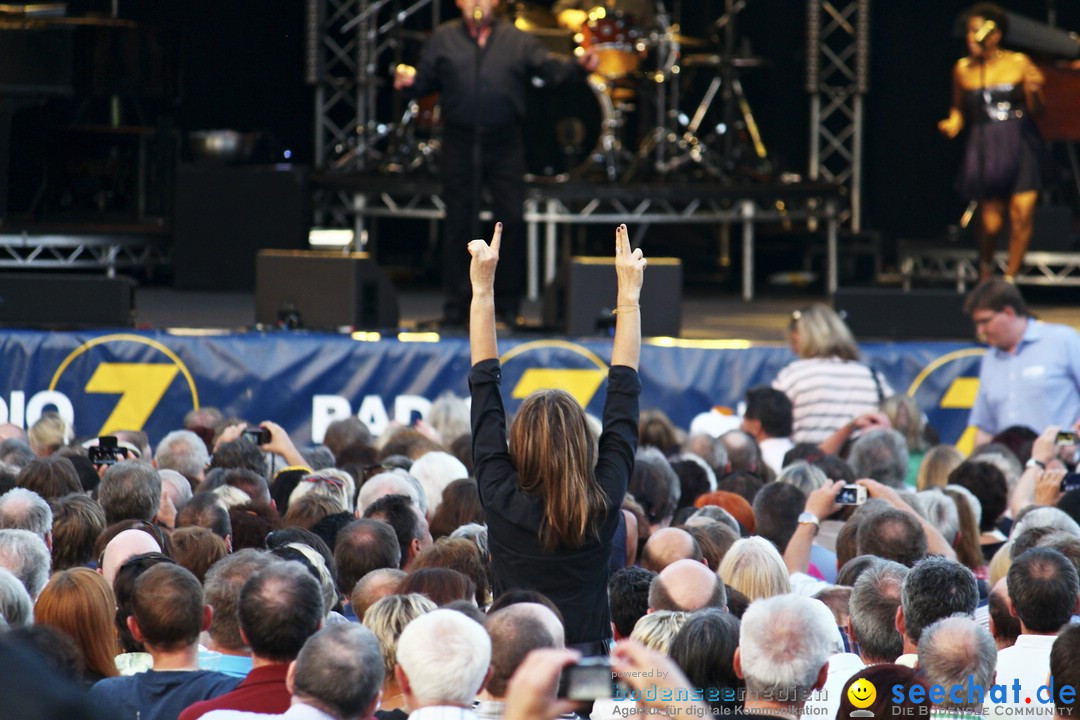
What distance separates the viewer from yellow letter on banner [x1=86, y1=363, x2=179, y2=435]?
8805 mm

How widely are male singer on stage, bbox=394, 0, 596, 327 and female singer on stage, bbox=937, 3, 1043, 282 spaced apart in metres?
2.90

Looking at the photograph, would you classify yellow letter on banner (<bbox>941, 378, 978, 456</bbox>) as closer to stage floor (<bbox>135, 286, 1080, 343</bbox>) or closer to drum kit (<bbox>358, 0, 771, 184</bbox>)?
stage floor (<bbox>135, 286, 1080, 343</bbox>)

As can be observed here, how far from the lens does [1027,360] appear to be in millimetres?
7859

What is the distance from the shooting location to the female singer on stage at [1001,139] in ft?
34.1

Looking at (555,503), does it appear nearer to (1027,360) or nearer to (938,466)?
(938,466)

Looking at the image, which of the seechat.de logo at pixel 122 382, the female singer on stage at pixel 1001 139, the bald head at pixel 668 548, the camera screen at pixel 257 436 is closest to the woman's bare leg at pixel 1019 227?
the female singer on stage at pixel 1001 139

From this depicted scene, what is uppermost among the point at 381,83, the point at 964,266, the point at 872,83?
the point at 872,83

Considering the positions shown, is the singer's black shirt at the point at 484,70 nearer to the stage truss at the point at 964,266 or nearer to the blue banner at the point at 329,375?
the blue banner at the point at 329,375

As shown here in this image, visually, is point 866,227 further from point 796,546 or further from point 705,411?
point 796,546

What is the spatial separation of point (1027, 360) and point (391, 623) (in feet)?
17.4

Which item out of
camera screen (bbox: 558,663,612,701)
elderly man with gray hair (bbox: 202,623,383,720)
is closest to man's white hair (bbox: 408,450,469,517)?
elderly man with gray hair (bbox: 202,623,383,720)

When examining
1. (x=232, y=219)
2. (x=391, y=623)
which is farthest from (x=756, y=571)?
(x=232, y=219)

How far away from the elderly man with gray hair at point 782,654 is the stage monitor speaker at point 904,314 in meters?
6.28

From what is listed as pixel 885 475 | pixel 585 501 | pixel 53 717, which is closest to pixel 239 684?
pixel 585 501
